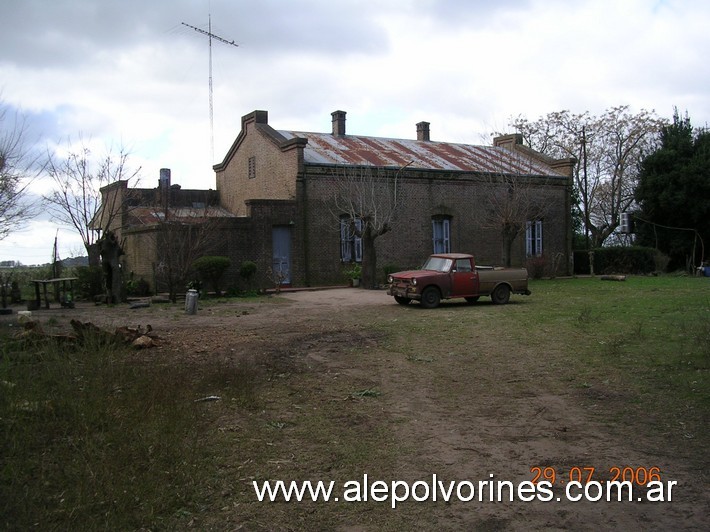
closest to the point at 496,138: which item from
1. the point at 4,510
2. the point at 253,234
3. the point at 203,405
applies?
the point at 253,234

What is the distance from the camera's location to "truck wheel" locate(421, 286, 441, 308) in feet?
62.1

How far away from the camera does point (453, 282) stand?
19.2 m

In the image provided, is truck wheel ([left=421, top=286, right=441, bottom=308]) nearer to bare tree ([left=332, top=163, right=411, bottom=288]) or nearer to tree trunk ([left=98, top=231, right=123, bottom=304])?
bare tree ([left=332, top=163, right=411, bottom=288])

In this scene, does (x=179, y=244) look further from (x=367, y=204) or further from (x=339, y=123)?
(x=339, y=123)

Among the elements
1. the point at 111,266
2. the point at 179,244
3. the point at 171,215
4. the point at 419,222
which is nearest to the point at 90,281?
the point at 111,266

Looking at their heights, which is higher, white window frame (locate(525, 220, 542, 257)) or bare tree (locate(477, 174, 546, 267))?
bare tree (locate(477, 174, 546, 267))

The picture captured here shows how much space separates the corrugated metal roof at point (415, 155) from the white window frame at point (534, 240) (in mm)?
2774

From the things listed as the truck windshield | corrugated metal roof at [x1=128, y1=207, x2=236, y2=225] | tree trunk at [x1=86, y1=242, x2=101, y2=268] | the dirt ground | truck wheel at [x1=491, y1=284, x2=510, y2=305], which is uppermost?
corrugated metal roof at [x1=128, y1=207, x2=236, y2=225]

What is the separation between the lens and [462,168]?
106ft

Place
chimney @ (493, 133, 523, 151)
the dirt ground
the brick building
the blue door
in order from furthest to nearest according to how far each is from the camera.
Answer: chimney @ (493, 133, 523, 151) < the blue door < the brick building < the dirt ground

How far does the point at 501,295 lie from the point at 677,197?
2237cm

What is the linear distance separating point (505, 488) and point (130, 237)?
81.1 ft

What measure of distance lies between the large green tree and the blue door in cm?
2236

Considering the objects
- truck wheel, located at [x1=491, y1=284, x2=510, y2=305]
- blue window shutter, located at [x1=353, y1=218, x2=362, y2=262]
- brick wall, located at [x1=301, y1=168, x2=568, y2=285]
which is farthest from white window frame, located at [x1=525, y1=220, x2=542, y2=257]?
truck wheel, located at [x1=491, y1=284, x2=510, y2=305]
